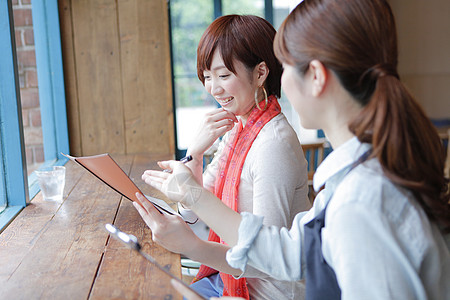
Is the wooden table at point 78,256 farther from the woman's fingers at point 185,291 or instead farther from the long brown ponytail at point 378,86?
the long brown ponytail at point 378,86

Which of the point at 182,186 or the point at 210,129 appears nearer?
the point at 182,186

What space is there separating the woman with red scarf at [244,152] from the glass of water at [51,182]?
501 mm

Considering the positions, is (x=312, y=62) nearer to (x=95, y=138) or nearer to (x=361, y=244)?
(x=361, y=244)

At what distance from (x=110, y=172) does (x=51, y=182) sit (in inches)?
19.7

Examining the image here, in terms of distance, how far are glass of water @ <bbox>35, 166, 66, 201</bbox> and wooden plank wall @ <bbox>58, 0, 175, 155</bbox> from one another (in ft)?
3.68

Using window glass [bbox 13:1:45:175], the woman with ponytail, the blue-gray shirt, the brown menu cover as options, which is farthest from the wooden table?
window glass [bbox 13:1:45:175]

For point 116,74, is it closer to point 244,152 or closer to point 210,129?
point 210,129

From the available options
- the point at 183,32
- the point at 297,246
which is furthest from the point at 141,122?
the point at 297,246

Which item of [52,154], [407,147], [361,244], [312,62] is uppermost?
[312,62]

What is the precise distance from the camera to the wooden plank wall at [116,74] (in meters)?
2.66

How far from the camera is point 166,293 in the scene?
923 mm

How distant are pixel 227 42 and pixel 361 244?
2.68 feet

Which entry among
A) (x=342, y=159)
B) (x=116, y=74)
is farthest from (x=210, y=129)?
(x=116, y=74)

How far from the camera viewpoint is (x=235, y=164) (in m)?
1.39
